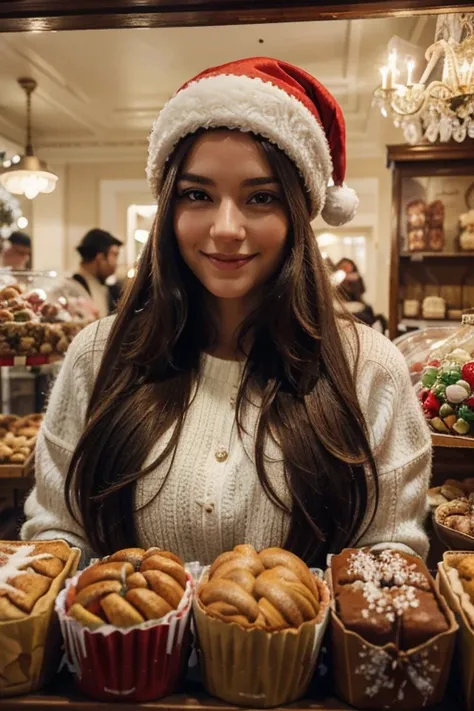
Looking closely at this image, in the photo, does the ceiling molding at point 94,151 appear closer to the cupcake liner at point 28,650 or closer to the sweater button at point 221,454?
the sweater button at point 221,454

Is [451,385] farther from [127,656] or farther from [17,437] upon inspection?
[17,437]

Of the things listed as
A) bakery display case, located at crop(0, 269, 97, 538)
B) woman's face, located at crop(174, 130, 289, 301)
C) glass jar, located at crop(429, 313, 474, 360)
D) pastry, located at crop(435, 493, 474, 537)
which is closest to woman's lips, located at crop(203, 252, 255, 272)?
woman's face, located at crop(174, 130, 289, 301)

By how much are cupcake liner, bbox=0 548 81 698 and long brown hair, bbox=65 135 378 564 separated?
376 mm

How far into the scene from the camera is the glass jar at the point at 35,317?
241 cm

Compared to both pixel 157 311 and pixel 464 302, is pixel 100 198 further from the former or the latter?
pixel 157 311

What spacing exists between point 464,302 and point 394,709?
3.53 m

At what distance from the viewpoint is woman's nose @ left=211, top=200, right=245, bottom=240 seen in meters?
1.02

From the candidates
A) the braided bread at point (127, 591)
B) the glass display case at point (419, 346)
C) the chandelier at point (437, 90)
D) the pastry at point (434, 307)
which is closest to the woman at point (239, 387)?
the braided bread at point (127, 591)

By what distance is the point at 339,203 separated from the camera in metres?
1.26

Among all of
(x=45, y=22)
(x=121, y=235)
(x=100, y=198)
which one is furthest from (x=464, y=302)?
(x=45, y=22)

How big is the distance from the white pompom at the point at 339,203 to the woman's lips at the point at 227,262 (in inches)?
10.7

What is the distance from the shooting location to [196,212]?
1065 mm

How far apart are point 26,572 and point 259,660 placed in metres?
0.29

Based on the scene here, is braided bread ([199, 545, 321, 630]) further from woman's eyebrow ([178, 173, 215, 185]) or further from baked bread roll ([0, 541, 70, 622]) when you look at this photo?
woman's eyebrow ([178, 173, 215, 185])
